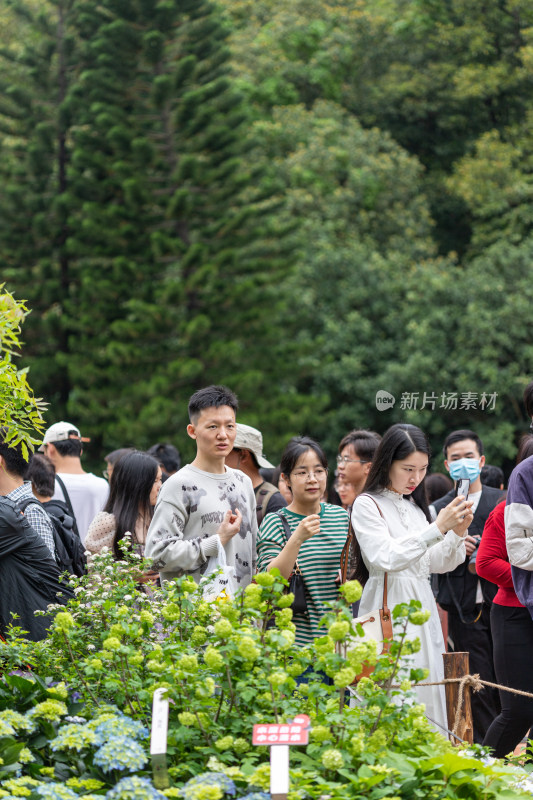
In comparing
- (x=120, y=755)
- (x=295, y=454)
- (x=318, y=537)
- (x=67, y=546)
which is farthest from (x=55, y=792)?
Answer: (x=67, y=546)

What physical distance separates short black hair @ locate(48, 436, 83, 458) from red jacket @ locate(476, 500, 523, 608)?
89.6 inches

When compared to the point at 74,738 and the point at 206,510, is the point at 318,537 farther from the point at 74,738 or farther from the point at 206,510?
the point at 74,738

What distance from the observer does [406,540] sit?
3.32m

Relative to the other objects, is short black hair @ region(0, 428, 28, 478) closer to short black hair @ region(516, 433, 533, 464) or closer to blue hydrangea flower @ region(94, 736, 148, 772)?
blue hydrangea flower @ region(94, 736, 148, 772)

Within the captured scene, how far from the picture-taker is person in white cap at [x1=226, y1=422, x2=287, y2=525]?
451 centimetres

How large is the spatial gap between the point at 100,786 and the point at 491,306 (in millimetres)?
16493

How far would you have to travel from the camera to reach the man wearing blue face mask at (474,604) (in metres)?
4.79

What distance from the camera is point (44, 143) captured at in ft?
63.9

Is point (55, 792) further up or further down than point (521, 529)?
further down

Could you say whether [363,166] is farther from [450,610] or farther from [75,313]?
[450,610]

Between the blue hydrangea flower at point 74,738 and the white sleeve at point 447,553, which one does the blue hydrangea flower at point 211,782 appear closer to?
the blue hydrangea flower at point 74,738

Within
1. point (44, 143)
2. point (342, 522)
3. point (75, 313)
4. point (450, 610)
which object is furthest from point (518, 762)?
point (44, 143)

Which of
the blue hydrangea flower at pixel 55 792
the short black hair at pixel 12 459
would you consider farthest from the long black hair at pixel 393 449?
the blue hydrangea flower at pixel 55 792

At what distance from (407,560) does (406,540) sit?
68 mm
